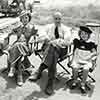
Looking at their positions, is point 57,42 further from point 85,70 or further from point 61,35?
point 85,70

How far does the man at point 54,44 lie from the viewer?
15.1 ft

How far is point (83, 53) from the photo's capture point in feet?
16.2

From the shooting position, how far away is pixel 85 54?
4910 millimetres

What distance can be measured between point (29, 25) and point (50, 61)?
96 cm

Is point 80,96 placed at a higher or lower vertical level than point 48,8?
lower

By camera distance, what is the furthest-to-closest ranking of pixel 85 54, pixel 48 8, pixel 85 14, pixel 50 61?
pixel 48 8 < pixel 85 14 < pixel 85 54 < pixel 50 61

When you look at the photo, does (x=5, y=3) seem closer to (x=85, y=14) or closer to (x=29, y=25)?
(x=85, y=14)

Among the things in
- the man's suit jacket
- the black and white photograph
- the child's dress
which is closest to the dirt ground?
the black and white photograph

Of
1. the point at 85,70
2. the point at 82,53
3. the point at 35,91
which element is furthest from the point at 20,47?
the point at 85,70

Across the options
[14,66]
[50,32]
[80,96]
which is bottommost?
[80,96]

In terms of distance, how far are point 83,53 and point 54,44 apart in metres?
0.67

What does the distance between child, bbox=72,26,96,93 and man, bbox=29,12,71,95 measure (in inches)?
10.1

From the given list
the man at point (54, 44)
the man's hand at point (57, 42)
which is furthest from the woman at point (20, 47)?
the man's hand at point (57, 42)

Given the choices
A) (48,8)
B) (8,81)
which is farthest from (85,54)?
(48,8)
